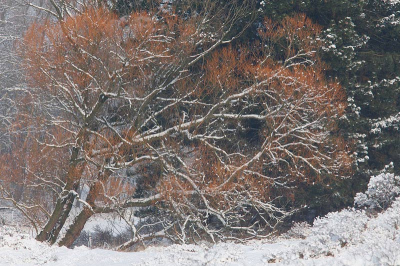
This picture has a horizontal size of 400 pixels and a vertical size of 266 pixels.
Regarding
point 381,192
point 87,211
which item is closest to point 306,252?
point 381,192

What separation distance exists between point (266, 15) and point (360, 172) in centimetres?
591

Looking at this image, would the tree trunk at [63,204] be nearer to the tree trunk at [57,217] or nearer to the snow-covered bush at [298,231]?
the tree trunk at [57,217]

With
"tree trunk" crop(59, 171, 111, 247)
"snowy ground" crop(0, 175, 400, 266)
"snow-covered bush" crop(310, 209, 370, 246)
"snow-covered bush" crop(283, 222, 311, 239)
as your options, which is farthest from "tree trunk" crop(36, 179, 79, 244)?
"snow-covered bush" crop(310, 209, 370, 246)

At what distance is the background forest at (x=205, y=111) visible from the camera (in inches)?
477

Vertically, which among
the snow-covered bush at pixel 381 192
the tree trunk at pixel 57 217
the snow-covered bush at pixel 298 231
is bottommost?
the snow-covered bush at pixel 298 231

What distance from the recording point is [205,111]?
14.9 m

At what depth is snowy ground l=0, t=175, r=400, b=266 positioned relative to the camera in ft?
17.5

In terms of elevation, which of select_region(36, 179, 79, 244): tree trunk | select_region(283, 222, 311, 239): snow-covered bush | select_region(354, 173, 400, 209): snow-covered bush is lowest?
select_region(283, 222, 311, 239): snow-covered bush

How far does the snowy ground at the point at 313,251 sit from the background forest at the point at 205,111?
3.50m

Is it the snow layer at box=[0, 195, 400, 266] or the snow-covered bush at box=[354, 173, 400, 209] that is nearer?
the snow layer at box=[0, 195, 400, 266]

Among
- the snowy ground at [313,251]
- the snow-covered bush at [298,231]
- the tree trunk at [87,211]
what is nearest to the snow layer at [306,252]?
the snowy ground at [313,251]

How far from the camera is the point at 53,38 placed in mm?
12539

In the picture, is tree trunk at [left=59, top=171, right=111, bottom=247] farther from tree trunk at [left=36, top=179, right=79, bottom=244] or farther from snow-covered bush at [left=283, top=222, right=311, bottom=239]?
snow-covered bush at [left=283, top=222, right=311, bottom=239]

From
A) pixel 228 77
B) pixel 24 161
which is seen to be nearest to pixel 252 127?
pixel 228 77
